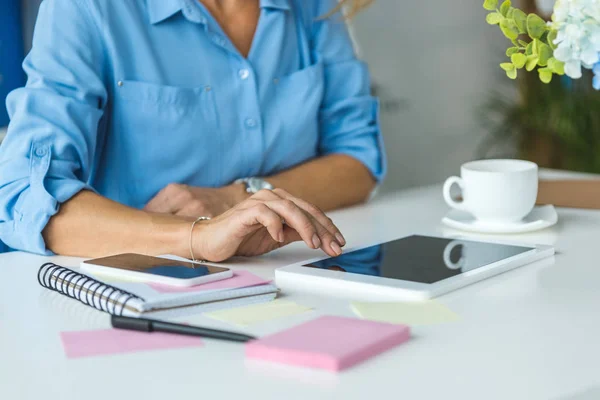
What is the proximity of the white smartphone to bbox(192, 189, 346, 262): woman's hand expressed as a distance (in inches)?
3.4

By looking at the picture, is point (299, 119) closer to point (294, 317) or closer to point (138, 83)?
point (138, 83)

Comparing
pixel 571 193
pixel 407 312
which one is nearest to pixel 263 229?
pixel 407 312

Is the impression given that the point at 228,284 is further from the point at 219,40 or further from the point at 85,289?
the point at 219,40

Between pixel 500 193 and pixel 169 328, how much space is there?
669 millimetres

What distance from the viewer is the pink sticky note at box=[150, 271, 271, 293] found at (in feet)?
3.06

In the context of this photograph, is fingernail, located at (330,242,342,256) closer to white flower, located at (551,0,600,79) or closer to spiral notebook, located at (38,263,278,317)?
spiral notebook, located at (38,263,278,317)

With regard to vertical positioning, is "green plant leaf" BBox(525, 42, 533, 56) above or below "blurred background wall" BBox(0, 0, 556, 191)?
above

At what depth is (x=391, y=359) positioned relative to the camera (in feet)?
2.44

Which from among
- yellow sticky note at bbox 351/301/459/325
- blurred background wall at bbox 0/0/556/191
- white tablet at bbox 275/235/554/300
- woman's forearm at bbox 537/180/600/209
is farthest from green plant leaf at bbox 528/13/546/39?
blurred background wall at bbox 0/0/556/191

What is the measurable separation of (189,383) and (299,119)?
3.38 ft

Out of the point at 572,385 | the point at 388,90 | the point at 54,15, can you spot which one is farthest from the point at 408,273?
the point at 388,90

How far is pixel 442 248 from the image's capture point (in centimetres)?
115

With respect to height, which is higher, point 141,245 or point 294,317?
point 294,317

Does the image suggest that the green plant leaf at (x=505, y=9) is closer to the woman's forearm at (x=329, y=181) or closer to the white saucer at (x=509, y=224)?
the white saucer at (x=509, y=224)
